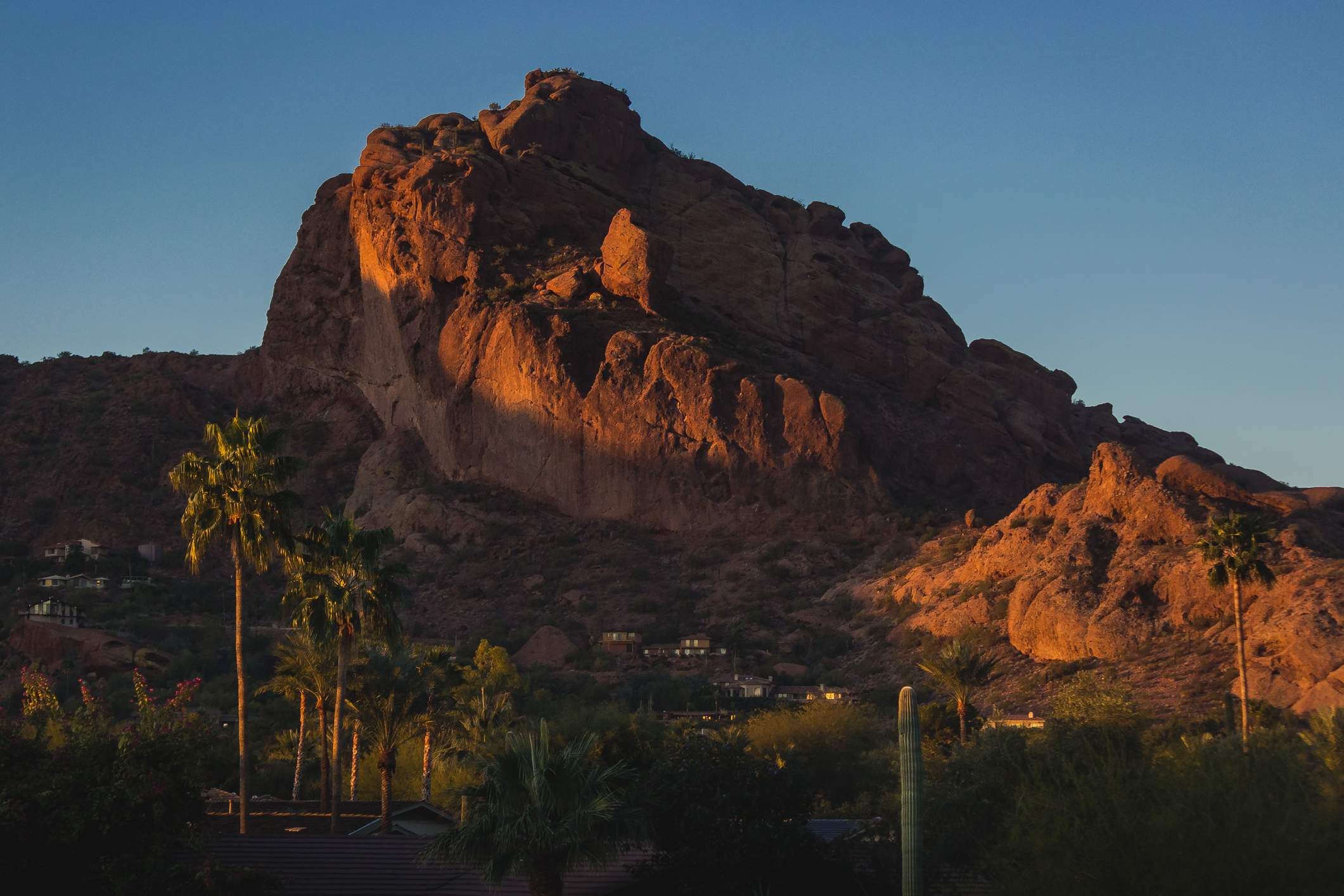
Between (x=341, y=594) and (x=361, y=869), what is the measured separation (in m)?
7.53

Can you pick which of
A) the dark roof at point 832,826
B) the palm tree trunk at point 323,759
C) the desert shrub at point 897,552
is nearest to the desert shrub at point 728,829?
the dark roof at point 832,826

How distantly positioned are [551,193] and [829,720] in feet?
195

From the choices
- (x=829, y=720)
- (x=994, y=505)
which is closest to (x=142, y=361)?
(x=994, y=505)

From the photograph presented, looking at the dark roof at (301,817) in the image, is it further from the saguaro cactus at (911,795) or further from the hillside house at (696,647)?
the hillside house at (696,647)

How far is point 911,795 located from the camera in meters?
19.9

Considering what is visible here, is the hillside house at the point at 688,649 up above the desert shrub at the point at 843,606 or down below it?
below

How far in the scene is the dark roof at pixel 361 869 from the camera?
23562 mm

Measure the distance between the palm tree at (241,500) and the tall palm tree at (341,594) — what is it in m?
1.10

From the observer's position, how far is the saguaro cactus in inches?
781

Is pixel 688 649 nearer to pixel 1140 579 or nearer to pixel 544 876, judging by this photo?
pixel 1140 579

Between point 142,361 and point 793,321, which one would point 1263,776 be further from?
A: point 142,361

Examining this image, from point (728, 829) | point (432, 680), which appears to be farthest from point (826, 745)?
point (728, 829)

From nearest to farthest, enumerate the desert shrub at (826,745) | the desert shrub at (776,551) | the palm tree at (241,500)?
the palm tree at (241,500) → the desert shrub at (826,745) → the desert shrub at (776,551)

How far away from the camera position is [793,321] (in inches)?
3814
